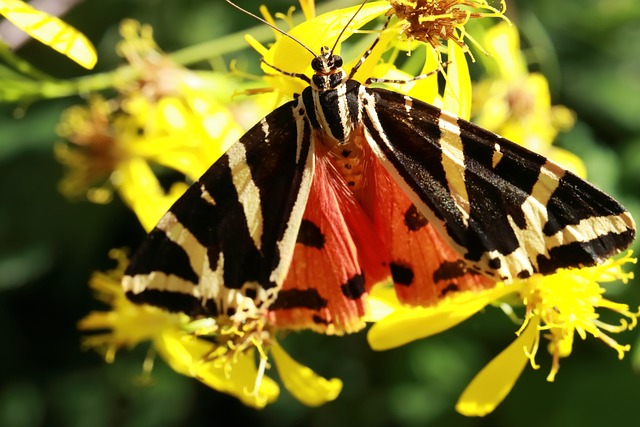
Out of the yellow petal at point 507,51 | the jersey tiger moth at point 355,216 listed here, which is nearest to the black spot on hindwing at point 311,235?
the jersey tiger moth at point 355,216

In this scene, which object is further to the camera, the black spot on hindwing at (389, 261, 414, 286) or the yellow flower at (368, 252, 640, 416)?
the yellow flower at (368, 252, 640, 416)

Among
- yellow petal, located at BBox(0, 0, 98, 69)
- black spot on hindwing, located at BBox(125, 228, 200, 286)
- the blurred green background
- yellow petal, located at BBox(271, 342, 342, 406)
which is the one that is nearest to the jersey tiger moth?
black spot on hindwing, located at BBox(125, 228, 200, 286)

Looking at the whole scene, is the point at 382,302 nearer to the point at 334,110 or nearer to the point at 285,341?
the point at 334,110

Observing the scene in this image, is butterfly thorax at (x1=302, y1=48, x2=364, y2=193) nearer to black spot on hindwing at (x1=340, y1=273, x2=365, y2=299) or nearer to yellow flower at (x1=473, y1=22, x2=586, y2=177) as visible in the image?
black spot on hindwing at (x1=340, y1=273, x2=365, y2=299)

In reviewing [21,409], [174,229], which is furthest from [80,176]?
[174,229]

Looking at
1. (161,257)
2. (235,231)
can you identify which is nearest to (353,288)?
(235,231)

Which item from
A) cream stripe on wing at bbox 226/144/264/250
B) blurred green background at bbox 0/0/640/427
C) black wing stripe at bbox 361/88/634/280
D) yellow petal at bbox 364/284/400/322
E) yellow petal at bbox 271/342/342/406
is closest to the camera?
black wing stripe at bbox 361/88/634/280

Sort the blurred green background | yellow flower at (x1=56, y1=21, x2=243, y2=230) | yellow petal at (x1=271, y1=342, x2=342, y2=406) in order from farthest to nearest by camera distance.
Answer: the blurred green background, yellow flower at (x1=56, y1=21, x2=243, y2=230), yellow petal at (x1=271, y1=342, x2=342, y2=406)
